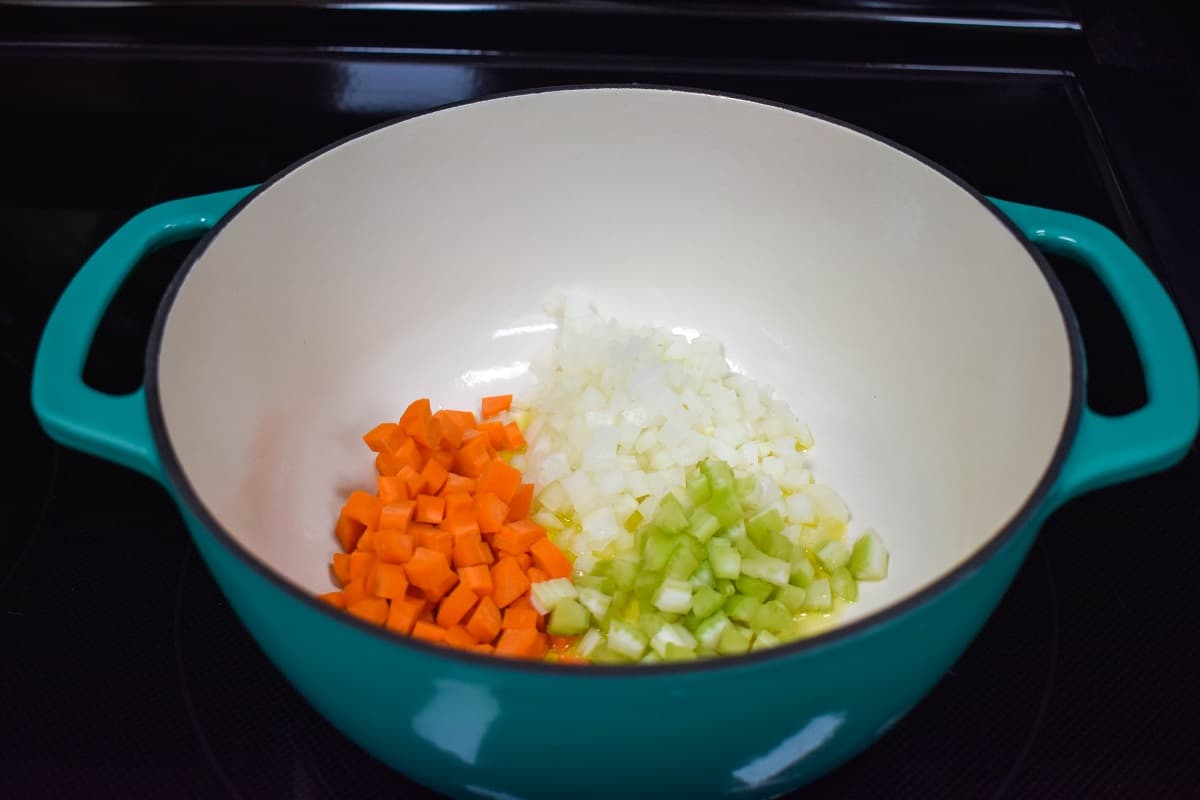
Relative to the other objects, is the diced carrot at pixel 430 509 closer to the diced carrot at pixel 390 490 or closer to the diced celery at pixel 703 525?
the diced carrot at pixel 390 490

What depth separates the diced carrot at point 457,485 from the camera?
921 millimetres

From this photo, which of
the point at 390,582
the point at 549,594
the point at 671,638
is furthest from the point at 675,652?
the point at 390,582

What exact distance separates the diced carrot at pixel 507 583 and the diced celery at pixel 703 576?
14cm

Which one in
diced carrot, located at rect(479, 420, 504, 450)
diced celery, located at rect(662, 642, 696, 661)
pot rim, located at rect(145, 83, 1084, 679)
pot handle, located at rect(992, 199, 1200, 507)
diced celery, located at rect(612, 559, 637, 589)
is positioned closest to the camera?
pot rim, located at rect(145, 83, 1084, 679)

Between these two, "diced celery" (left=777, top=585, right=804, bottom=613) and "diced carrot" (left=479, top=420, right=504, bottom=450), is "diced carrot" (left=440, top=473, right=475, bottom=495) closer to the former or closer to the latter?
"diced carrot" (left=479, top=420, right=504, bottom=450)

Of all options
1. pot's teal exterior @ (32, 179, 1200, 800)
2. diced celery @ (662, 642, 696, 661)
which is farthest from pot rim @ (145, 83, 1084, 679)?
diced celery @ (662, 642, 696, 661)

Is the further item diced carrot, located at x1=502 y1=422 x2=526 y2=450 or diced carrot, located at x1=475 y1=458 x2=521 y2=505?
diced carrot, located at x1=502 y1=422 x2=526 y2=450

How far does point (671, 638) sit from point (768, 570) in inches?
4.2

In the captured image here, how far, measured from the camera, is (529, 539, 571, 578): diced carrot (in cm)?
89

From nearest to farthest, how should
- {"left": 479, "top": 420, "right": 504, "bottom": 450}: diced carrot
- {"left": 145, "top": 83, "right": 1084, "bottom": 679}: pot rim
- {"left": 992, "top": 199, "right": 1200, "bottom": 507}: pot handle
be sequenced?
{"left": 145, "top": 83, "right": 1084, "bottom": 679}: pot rim
{"left": 992, "top": 199, "right": 1200, "bottom": 507}: pot handle
{"left": 479, "top": 420, "right": 504, "bottom": 450}: diced carrot

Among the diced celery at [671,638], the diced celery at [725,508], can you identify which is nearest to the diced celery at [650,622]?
the diced celery at [671,638]

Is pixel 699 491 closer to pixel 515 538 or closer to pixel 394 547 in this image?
pixel 515 538

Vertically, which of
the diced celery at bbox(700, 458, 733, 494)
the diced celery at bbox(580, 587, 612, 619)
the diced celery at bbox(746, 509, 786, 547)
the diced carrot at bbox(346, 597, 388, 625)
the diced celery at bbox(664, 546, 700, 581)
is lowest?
the diced carrot at bbox(346, 597, 388, 625)

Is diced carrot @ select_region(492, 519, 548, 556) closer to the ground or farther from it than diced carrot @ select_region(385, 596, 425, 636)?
farther from it
